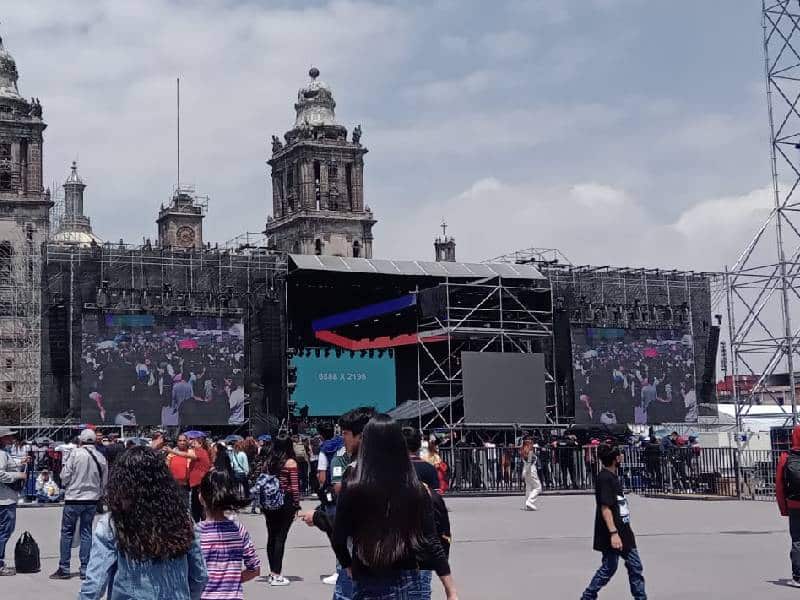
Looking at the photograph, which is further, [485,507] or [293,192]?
[293,192]

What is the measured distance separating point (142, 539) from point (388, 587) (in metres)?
1.03

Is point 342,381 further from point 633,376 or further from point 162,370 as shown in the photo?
point 633,376

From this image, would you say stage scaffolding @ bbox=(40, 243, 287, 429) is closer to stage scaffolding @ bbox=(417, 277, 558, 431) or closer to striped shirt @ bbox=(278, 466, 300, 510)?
stage scaffolding @ bbox=(417, 277, 558, 431)

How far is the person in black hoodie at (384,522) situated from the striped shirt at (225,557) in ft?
4.03

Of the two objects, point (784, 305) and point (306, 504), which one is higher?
point (784, 305)

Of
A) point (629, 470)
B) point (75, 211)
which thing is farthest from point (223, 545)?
point (75, 211)

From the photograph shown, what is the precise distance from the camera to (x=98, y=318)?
41.7 meters

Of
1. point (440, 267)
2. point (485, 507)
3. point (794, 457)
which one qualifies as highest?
point (440, 267)

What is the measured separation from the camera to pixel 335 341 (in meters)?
46.2

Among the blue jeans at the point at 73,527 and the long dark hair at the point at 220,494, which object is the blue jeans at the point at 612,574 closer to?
the long dark hair at the point at 220,494

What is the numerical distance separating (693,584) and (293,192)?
60.3 m

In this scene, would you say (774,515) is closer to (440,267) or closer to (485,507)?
(485,507)

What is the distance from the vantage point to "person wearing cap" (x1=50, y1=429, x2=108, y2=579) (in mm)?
12234

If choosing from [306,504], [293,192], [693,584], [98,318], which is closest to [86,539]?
[693,584]
